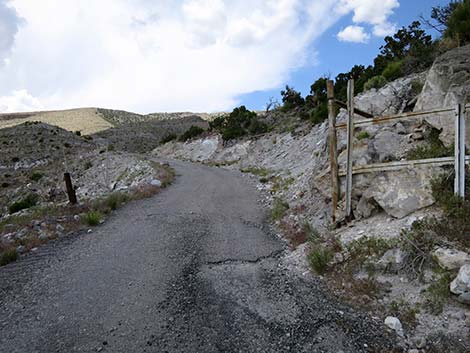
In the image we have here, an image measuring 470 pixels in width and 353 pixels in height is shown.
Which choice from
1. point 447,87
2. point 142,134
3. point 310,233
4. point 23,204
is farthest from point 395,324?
point 142,134

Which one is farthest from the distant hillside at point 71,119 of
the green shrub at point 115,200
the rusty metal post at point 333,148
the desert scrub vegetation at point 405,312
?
the desert scrub vegetation at point 405,312

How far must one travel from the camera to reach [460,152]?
525 cm

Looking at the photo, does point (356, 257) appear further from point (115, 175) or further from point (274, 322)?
point (115, 175)

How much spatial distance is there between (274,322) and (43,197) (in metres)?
22.9

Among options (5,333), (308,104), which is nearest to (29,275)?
(5,333)

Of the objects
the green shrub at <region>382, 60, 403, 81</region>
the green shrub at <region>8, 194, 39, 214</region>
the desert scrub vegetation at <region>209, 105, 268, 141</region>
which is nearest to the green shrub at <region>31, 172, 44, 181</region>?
the green shrub at <region>8, 194, 39, 214</region>

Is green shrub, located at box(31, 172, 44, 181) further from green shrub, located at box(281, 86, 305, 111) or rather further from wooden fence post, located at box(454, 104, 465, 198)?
wooden fence post, located at box(454, 104, 465, 198)

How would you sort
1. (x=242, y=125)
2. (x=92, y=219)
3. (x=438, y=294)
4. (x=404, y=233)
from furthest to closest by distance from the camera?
1. (x=242, y=125)
2. (x=92, y=219)
3. (x=404, y=233)
4. (x=438, y=294)

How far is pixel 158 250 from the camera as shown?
7320 mm

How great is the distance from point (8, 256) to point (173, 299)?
4499 mm

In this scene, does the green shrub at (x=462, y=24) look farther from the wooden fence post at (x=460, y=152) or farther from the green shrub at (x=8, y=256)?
the green shrub at (x=8, y=256)

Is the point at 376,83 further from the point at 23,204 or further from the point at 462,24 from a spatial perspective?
the point at 23,204

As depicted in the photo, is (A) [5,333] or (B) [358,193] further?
(B) [358,193]

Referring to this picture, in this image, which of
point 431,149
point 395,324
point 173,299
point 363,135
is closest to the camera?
point 395,324
